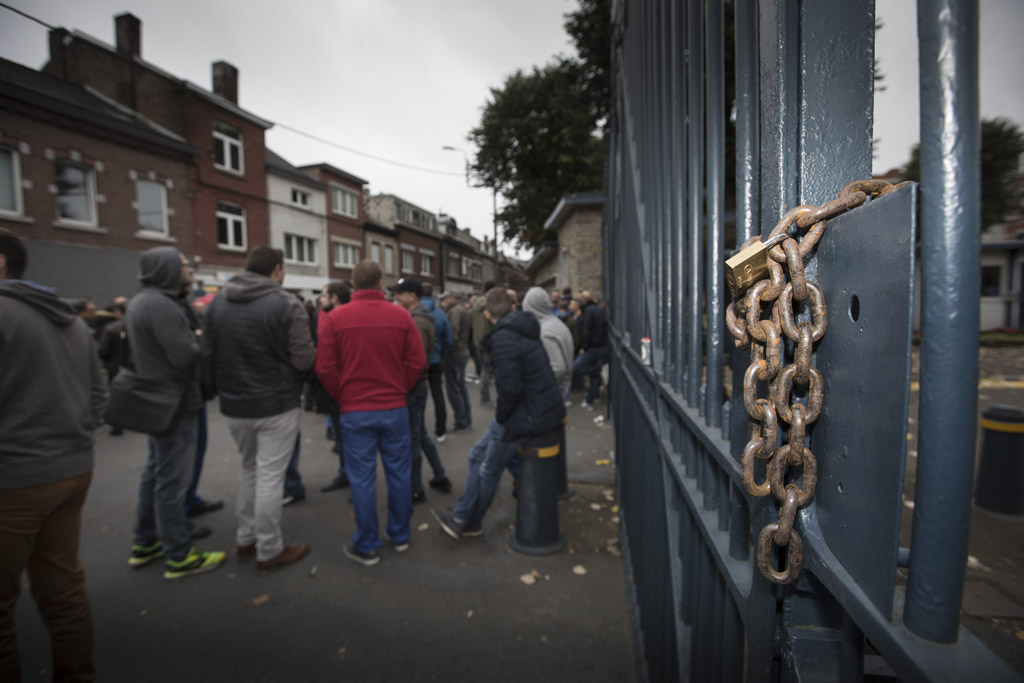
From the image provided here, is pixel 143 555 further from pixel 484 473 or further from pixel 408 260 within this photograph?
pixel 408 260

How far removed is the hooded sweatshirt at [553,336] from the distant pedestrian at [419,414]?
1204mm

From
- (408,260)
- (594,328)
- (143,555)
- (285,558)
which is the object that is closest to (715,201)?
(285,558)

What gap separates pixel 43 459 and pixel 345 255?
3001 cm

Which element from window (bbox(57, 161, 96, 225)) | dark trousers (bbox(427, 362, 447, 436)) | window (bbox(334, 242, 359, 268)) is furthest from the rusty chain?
window (bbox(334, 242, 359, 268))

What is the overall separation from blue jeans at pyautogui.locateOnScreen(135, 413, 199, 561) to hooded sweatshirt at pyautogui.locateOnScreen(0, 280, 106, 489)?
42.4 inches

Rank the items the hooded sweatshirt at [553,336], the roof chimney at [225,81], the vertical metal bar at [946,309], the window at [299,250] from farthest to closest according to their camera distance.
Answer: the window at [299,250]
the roof chimney at [225,81]
the hooded sweatshirt at [553,336]
the vertical metal bar at [946,309]

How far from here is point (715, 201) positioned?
1.27 meters

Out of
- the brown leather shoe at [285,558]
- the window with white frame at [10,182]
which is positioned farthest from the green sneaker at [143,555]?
the window with white frame at [10,182]

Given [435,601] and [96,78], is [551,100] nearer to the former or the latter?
[96,78]

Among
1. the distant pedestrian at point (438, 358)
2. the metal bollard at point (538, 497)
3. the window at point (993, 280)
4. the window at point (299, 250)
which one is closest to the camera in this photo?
the metal bollard at point (538, 497)

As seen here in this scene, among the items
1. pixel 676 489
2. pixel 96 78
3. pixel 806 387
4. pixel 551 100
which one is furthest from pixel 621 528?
pixel 96 78

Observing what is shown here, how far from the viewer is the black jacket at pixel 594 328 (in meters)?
8.61

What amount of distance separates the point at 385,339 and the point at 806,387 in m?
3.36

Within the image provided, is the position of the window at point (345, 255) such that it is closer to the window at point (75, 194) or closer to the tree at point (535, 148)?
the tree at point (535, 148)
